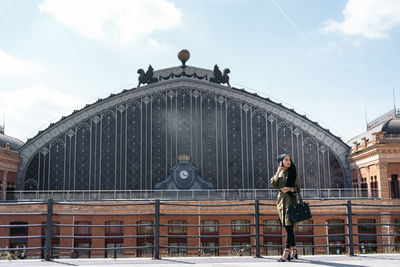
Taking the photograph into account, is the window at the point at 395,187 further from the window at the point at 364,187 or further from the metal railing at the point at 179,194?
the window at the point at 364,187

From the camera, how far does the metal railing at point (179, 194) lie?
33.8 meters

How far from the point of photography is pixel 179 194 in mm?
35219

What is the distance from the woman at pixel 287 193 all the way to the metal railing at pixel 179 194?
2364 cm

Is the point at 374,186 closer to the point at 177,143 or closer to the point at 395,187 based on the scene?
the point at 395,187

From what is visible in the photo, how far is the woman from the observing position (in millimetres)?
9367

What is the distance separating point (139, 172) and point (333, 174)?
18.8 metres

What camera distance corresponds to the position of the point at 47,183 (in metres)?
37.0

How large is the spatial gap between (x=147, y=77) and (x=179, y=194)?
42.7ft

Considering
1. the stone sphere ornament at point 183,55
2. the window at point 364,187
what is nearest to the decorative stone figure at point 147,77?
the stone sphere ornament at point 183,55

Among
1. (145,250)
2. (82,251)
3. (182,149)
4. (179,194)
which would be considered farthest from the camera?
(182,149)

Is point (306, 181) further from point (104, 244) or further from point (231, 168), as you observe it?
point (104, 244)

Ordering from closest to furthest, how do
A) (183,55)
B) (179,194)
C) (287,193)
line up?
(287,193)
(179,194)
(183,55)

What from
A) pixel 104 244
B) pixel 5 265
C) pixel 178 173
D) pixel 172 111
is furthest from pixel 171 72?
pixel 5 265

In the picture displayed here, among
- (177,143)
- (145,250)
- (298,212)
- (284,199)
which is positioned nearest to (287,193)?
(284,199)
